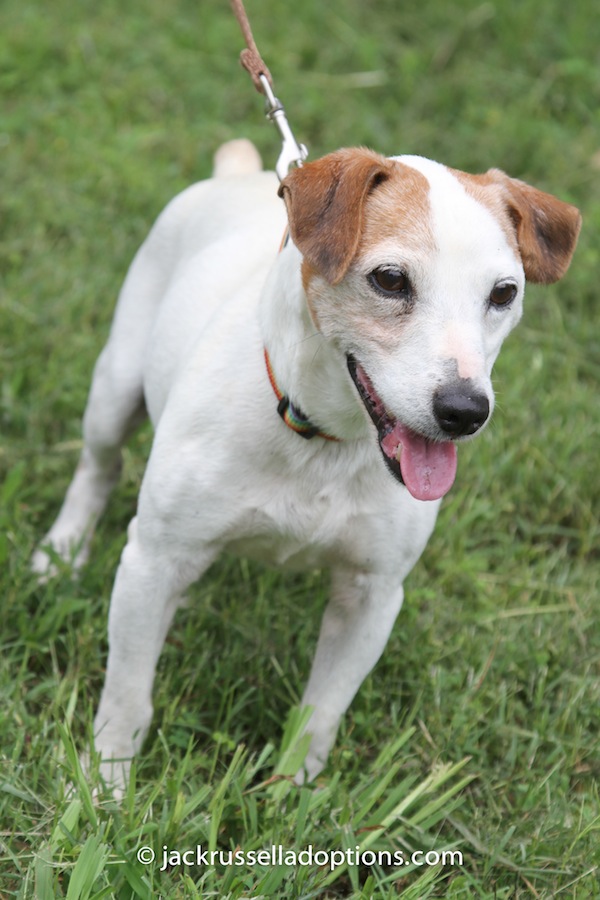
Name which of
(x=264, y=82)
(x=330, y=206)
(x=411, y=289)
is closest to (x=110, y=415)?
(x=264, y=82)

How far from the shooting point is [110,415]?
4.64 meters

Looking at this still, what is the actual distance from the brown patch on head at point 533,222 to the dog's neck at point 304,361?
542 mm

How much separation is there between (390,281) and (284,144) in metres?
1.11

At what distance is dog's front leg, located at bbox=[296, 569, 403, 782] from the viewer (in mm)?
3756

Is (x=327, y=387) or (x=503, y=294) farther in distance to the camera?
(x=327, y=387)

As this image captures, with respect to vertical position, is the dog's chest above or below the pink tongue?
below

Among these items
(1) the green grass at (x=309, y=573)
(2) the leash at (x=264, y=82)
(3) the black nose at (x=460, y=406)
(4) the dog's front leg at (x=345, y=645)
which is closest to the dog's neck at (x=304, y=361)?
(3) the black nose at (x=460, y=406)

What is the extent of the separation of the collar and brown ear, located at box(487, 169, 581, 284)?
2.43ft

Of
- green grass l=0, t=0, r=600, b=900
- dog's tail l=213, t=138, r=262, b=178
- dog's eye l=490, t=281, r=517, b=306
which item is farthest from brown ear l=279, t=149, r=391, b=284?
dog's tail l=213, t=138, r=262, b=178

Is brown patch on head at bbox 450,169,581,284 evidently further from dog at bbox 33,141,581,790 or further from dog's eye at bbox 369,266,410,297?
dog's eye at bbox 369,266,410,297

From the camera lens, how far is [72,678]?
4.05m

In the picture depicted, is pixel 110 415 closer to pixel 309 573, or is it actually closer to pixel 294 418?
pixel 309 573

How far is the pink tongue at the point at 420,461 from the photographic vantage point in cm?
313

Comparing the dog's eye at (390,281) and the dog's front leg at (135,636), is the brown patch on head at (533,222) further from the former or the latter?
the dog's front leg at (135,636)
